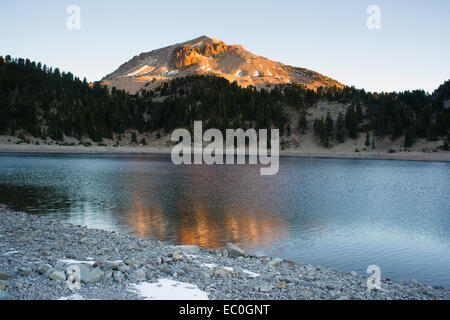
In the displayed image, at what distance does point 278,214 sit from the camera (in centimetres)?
2062

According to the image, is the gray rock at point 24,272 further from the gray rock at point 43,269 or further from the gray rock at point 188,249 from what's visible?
the gray rock at point 188,249

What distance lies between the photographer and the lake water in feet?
44.3

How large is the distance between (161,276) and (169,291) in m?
0.95

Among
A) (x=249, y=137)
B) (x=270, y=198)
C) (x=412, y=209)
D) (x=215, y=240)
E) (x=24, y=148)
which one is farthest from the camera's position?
(x=249, y=137)

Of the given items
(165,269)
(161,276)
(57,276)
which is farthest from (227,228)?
(57,276)

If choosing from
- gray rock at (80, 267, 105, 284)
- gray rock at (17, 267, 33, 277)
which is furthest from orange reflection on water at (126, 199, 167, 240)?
gray rock at (17, 267, 33, 277)

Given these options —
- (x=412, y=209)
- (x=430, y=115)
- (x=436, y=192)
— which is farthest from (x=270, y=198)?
(x=430, y=115)

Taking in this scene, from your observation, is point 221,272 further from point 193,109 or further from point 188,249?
point 193,109

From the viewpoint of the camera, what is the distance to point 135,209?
21078 mm

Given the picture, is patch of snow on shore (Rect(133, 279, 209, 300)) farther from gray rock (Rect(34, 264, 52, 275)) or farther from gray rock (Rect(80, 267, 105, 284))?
gray rock (Rect(34, 264, 52, 275))

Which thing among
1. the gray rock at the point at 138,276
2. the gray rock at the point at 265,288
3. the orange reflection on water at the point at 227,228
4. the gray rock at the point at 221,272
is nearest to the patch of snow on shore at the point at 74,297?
the gray rock at the point at 138,276
